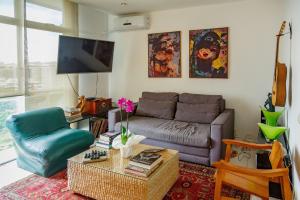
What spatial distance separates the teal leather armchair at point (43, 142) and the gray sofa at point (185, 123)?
0.83m

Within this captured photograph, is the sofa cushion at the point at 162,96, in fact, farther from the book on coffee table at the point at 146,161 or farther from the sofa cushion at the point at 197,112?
the book on coffee table at the point at 146,161

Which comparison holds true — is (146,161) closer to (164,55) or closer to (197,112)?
(197,112)

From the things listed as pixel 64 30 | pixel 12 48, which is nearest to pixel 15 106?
pixel 12 48

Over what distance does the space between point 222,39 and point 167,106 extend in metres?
1.45

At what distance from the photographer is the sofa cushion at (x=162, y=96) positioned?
3.97 metres

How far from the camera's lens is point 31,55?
3404mm

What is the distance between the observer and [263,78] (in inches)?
140

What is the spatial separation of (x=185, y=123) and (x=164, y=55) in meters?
1.46

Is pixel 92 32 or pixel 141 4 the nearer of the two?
pixel 141 4

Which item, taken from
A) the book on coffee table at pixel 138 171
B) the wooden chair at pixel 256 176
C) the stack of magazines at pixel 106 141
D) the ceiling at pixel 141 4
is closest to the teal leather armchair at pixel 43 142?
the stack of magazines at pixel 106 141

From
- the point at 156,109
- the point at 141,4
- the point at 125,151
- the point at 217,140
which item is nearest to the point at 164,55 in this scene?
the point at 141,4

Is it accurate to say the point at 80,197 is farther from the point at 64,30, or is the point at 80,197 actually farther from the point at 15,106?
the point at 64,30

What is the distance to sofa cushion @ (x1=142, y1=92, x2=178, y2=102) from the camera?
3.97 m

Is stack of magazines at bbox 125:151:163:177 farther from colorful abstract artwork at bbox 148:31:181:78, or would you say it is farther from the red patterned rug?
colorful abstract artwork at bbox 148:31:181:78
